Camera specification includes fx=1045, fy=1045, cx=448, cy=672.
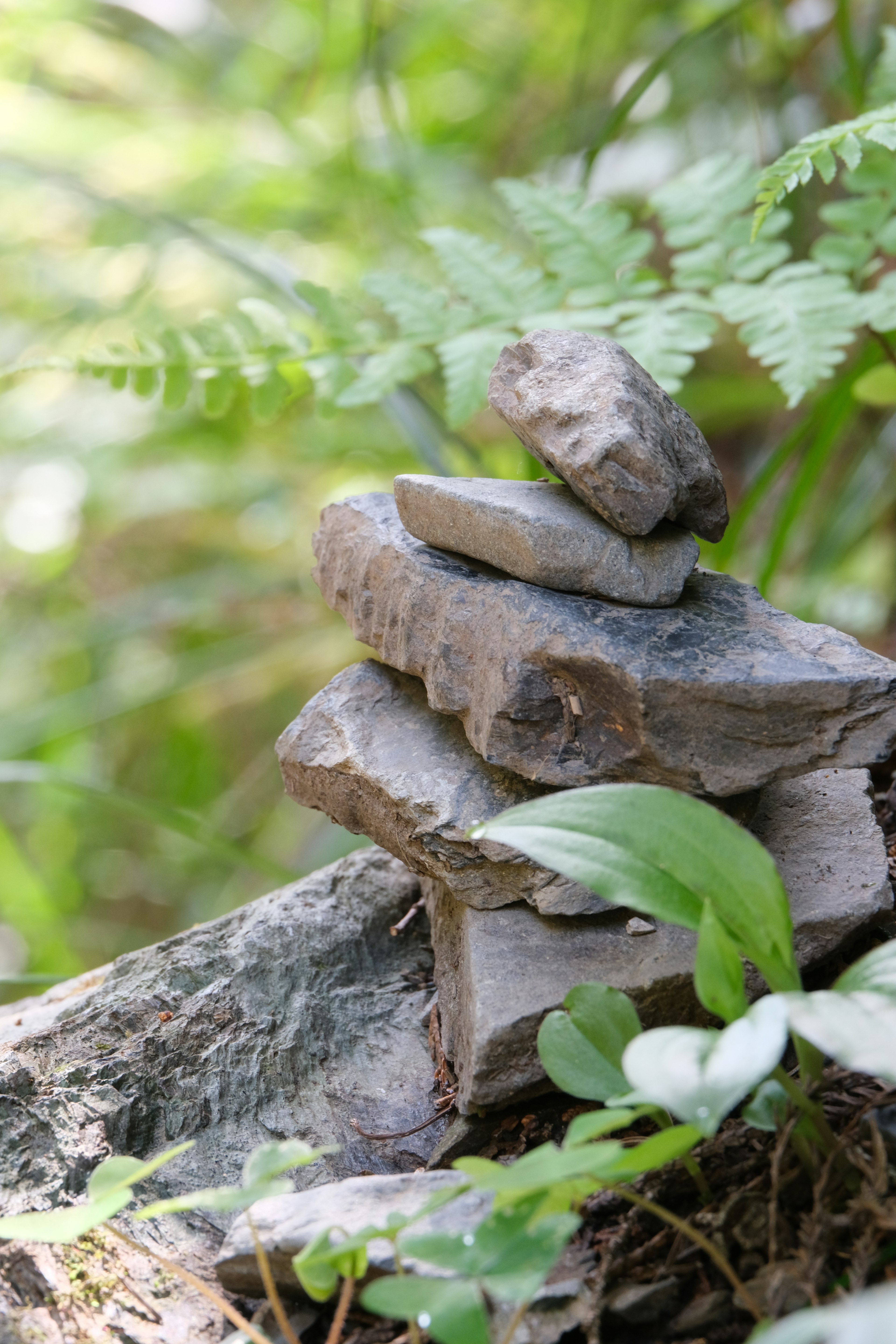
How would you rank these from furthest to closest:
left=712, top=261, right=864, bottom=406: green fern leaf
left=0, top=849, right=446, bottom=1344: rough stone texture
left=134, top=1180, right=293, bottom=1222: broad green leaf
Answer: left=712, top=261, right=864, bottom=406: green fern leaf, left=0, top=849, right=446, bottom=1344: rough stone texture, left=134, top=1180, right=293, bottom=1222: broad green leaf

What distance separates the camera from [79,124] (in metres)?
4.65

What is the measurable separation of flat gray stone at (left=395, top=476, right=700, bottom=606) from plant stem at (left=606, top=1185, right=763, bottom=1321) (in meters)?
0.80

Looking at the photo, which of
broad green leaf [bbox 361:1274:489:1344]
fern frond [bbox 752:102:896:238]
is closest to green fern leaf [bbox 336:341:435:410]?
fern frond [bbox 752:102:896:238]

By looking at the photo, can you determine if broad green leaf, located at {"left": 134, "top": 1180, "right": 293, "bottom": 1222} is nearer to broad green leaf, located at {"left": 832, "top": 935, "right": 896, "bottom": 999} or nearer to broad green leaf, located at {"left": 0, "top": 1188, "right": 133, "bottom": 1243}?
broad green leaf, located at {"left": 0, "top": 1188, "right": 133, "bottom": 1243}

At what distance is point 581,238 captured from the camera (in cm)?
222

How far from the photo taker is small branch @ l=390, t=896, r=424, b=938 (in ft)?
6.35

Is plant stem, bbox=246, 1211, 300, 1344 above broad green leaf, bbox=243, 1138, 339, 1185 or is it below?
below

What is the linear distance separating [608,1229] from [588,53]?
3.96 m

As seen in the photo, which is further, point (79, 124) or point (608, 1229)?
point (79, 124)

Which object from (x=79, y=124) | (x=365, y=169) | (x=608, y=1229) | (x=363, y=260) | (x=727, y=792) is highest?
(x=79, y=124)

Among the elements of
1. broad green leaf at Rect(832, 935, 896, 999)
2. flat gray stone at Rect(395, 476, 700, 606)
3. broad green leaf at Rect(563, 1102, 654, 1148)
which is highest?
flat gray stone at Rect(395, 476, 700, 606)

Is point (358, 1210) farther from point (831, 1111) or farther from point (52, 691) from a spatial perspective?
point (52, 691)

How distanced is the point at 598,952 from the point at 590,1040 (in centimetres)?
30

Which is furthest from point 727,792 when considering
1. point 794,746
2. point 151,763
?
point 151,763
